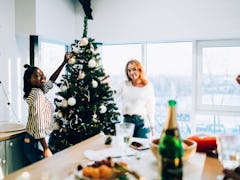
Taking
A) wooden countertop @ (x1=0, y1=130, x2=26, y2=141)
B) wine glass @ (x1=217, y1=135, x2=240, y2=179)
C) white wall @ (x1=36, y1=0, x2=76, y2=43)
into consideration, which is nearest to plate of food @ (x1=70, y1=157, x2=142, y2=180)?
wine glass @ (x1=217, y1=135, x2=240, y2=179)

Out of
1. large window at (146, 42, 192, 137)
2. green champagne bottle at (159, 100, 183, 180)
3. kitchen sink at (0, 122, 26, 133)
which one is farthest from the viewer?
A: large window at (146, 42, 192, 137)

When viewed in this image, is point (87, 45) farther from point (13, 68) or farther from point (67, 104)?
point (13, 68)

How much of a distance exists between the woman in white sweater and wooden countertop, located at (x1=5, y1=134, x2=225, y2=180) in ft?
4.73

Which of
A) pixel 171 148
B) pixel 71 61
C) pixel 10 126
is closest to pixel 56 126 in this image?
pixel 10 126

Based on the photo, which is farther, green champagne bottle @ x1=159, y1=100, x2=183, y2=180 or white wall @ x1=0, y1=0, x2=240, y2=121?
white wall @ x1=0, y1=0, x2=240, y2=121

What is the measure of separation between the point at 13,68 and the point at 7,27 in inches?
19.7

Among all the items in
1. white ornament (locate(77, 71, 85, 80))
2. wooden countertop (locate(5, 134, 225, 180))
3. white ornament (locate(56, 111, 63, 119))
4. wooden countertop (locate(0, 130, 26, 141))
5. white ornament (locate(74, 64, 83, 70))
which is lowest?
wooden countertop (locate(0, 130, 26, 141))

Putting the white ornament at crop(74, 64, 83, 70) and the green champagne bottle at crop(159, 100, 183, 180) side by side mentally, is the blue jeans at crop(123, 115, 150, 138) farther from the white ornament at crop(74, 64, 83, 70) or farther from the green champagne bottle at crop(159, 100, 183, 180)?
the green champagne bottle at crop(159, 100, 183, 180)

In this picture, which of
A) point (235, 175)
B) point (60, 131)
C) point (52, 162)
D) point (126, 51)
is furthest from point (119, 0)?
point (235, 175)

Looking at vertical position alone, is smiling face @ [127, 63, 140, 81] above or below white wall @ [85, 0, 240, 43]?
below

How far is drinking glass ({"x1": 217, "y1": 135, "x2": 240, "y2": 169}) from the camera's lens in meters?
1.14

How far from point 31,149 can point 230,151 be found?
2056 mm

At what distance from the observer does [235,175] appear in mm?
987

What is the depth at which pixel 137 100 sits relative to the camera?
2.95 meters
